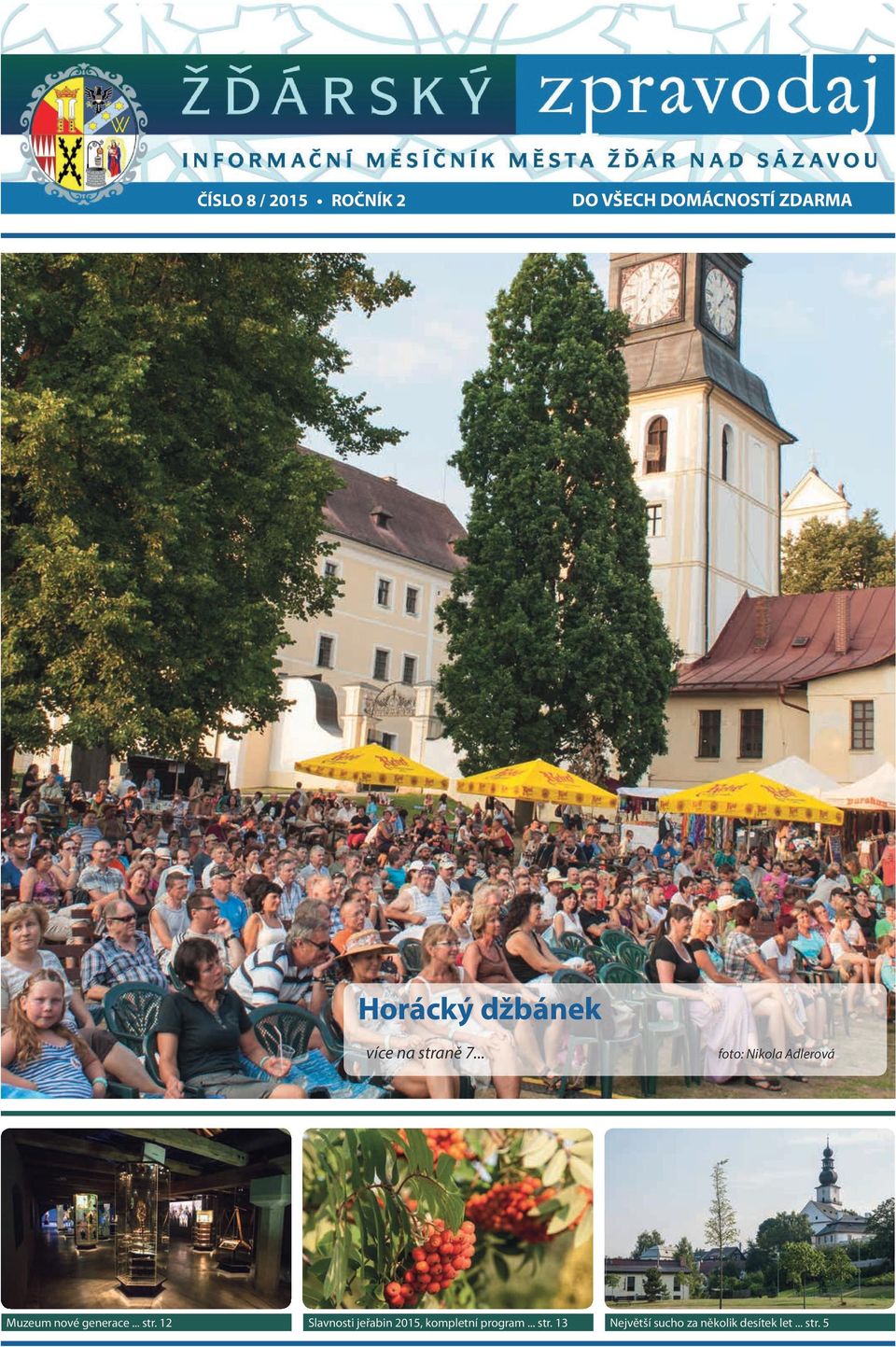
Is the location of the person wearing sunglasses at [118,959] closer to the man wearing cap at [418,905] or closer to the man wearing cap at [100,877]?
the man wearing cap at [100,877]

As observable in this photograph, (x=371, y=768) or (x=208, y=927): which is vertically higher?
(x=371, y=768)

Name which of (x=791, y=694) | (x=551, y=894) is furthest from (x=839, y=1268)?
(x=791, y=694)

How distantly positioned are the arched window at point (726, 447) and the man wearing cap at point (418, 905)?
36.8 metres

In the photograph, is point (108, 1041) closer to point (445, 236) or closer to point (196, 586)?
point (445, 236)

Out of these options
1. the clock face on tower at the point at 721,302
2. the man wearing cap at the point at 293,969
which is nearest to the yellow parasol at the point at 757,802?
the man wearing cap at the point at 293,969

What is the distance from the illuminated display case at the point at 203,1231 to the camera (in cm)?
557

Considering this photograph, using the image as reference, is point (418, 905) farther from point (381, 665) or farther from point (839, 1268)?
point (381, 665)

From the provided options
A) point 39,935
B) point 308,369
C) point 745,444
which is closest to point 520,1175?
point 39,935

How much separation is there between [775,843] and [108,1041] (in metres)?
27.0

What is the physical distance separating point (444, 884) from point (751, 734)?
1126 inches

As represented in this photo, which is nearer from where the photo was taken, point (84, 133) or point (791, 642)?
point (84, 133)

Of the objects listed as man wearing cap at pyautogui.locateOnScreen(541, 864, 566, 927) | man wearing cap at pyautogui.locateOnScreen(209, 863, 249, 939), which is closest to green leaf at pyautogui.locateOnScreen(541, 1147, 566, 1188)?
man wearing cap at pyautogui.locateOnScreen(209, 863, 249, 939)

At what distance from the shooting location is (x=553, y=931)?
11062 millimetres

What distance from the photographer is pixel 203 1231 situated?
559 cm
